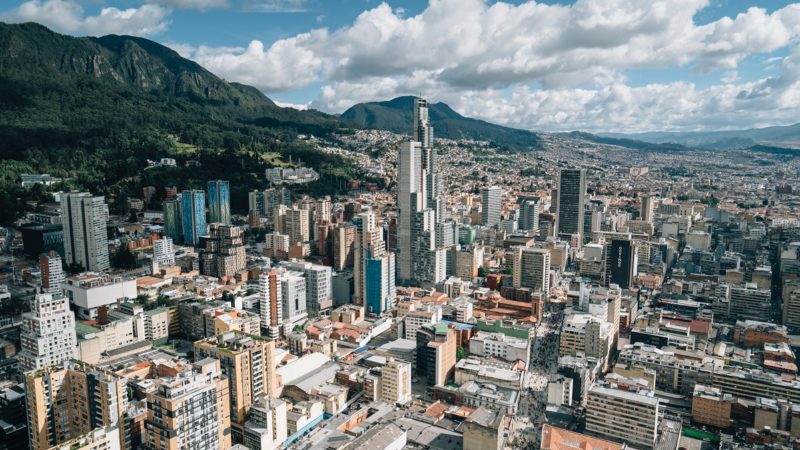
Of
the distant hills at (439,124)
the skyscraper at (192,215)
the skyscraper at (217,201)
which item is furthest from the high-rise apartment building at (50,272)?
the distant hills at (439,124)

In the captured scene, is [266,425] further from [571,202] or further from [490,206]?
[490,206]

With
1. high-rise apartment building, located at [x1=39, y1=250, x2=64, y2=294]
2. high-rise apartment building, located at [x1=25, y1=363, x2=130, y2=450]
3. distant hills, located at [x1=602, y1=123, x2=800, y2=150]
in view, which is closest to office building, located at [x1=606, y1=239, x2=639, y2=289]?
high-rise apartment building, located at [x1=25, y1=363, x2=130, y2=450]

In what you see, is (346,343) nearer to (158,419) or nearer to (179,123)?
(158,419)

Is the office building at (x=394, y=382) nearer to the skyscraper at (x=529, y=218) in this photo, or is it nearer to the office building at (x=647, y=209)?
the skyscraper at (x=529, y=218)

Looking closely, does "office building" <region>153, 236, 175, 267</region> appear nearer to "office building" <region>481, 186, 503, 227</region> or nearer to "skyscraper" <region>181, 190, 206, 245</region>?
"skyscraper" <region>181, 190, 206, 245</region>

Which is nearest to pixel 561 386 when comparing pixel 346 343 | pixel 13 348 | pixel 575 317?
pixel 575 317

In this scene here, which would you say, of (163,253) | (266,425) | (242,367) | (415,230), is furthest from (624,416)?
(163,253)
